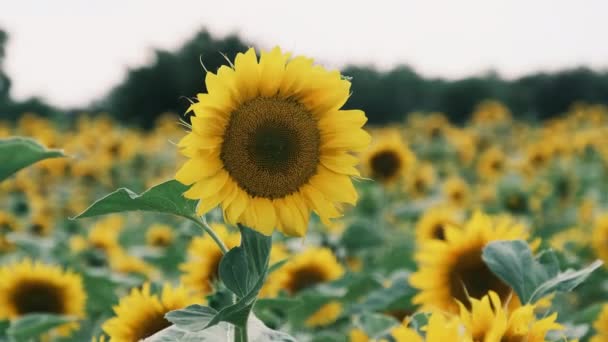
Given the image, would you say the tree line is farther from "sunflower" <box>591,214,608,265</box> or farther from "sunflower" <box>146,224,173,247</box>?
"sunflower" <box>591,214,608,265</box>

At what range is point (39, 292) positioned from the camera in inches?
87.0

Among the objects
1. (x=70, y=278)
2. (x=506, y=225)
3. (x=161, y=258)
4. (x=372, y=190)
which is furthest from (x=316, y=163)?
(x=372, y=190)

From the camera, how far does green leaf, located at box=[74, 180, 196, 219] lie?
37.2 inches

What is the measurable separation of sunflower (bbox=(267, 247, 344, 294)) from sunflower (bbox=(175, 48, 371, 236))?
1.32m

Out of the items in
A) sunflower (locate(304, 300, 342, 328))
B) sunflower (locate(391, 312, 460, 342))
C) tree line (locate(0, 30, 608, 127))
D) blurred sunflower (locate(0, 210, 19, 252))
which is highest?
tree line (locate(0, 30, 608, 127))


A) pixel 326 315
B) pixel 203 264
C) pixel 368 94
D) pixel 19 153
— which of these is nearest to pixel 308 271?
pixel 326 315

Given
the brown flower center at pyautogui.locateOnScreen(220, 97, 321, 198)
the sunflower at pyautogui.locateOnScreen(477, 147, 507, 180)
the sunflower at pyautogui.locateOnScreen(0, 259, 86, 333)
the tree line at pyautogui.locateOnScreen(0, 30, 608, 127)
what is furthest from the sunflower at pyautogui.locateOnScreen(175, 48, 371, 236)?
the tree line at pyautogui.locateOnScreen(0, 30, 608, 127)

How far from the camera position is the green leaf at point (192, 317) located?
0.87 metres

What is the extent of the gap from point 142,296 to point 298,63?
1.84 feet

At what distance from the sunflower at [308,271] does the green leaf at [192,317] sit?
149cm

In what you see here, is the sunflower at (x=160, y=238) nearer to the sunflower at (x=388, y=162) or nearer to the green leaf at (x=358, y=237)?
the sunflower at (x=388, y=162)

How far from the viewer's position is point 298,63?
1.05 meters

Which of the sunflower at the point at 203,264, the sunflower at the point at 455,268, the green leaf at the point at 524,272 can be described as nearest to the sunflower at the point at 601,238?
the sunflower at the point at 455,268

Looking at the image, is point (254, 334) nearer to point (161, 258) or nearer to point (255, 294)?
point (255, 294)
